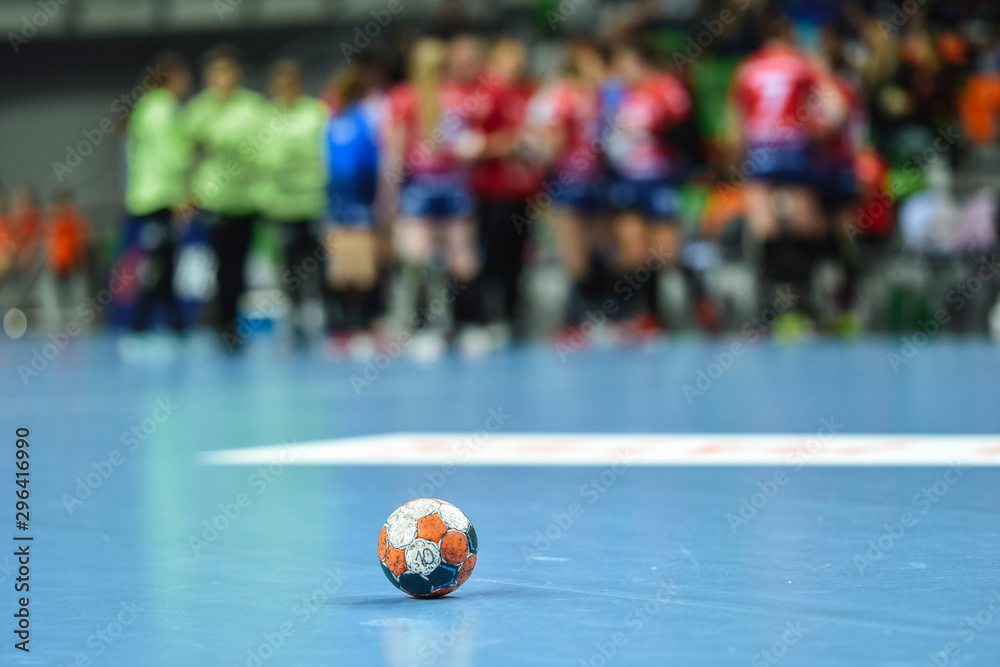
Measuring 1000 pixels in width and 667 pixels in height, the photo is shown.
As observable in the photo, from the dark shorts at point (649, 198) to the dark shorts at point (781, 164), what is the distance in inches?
28.1

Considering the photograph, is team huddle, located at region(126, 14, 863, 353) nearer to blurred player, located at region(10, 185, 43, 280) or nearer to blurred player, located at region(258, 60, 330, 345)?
blurred player, located at region(258, 60, 330, 345)

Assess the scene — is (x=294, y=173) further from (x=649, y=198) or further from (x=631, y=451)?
(x=631, y=451)

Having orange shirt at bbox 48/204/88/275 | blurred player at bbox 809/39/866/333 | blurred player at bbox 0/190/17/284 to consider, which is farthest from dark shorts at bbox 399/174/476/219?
blurred player at bbox 0/190/17/284

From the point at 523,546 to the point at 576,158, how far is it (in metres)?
8.35

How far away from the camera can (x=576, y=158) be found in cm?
1130

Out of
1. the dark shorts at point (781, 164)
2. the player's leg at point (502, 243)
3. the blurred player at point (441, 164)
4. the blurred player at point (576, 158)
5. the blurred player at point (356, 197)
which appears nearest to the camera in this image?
the blurred player at point (441, 164)

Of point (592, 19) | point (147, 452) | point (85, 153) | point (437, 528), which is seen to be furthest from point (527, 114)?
point (85, 153)

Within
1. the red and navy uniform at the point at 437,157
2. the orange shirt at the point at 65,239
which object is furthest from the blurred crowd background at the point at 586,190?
the orange shirt at the point at 65,239

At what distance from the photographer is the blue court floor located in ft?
7.23

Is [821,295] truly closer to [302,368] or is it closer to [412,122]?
[412,122]

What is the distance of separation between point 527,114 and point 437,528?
28.5 ft

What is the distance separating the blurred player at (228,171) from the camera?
11.1 meters

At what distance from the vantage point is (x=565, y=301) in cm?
1398

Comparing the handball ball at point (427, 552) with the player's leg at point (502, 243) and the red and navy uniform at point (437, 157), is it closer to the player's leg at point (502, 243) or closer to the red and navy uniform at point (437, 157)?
the red and navy uniform at point (437, 157)
